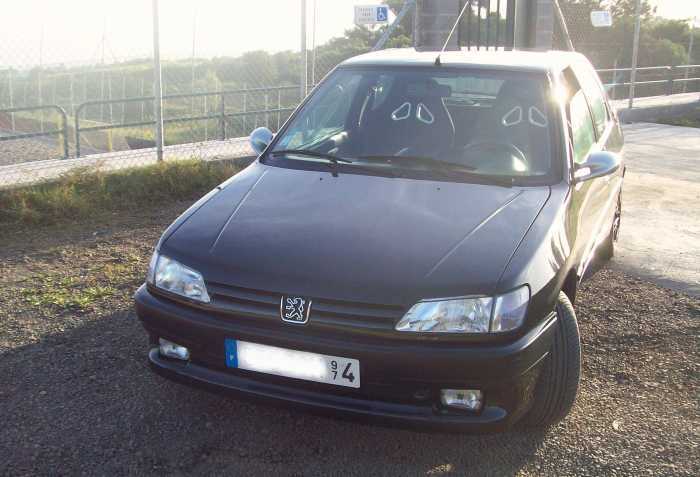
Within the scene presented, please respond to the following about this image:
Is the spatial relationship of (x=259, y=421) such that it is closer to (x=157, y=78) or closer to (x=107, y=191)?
(x=107, y=191)

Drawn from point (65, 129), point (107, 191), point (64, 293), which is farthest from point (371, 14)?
point (64, 293)

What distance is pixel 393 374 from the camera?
2.84m

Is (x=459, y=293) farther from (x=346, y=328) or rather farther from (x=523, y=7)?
(x=523, y=7)

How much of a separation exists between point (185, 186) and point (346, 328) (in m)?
5.18

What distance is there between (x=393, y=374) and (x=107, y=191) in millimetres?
5129

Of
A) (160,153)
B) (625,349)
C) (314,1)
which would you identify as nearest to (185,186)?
(160,153)

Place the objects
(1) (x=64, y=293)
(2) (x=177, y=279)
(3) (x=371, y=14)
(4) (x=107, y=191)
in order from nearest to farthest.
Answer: (2) (x=177, y=279)
(1) (x=64, y=293)
(4) (x=107, y=191)
(3) (x=371, y=14)

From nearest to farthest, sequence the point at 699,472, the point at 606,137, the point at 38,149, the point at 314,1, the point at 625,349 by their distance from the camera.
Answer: the point at 699,472, the point at 625,349, the point at 606,137, the point at 314,1, the point at 38,149

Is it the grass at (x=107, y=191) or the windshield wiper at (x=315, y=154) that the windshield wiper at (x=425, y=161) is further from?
the grass at (x=107, y=191)

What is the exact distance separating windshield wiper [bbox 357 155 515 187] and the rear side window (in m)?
1.47

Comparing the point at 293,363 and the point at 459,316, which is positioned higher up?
the point at 459,316

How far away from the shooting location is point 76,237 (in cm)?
627

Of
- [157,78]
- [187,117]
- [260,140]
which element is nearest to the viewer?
[260,140]

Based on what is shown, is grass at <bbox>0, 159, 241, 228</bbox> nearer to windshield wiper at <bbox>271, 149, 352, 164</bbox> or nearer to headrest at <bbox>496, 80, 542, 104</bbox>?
windshield wiper at <bbox>271, 149, 352, 164</bbox>
